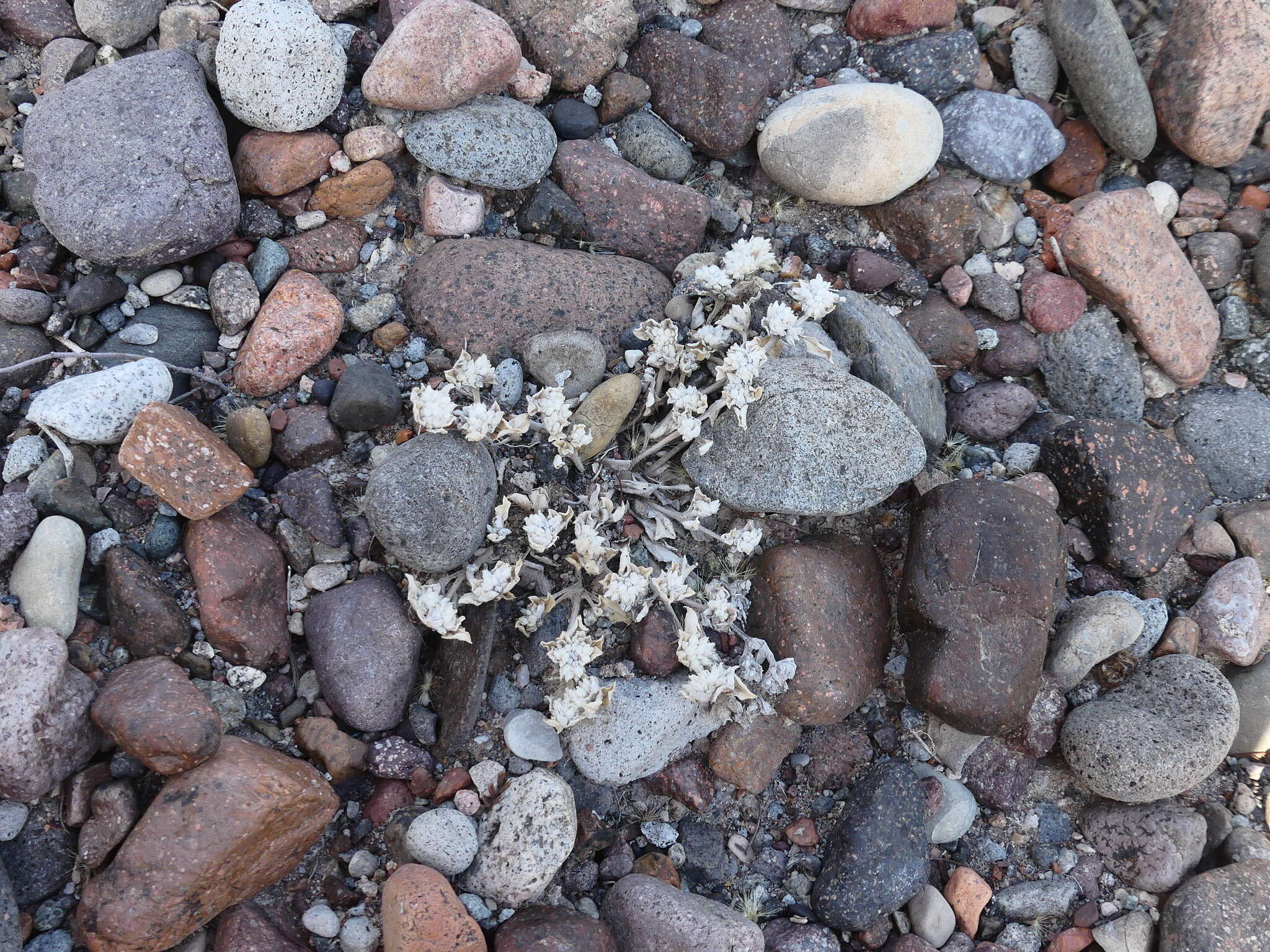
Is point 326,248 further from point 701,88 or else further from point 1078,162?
point 1078,162

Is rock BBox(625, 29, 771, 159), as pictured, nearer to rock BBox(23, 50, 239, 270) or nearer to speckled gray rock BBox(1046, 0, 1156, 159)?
speckled gray rock BBox(1046, 0, 1156, 159)

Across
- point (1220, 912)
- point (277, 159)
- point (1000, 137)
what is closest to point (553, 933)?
point (1220, 912)

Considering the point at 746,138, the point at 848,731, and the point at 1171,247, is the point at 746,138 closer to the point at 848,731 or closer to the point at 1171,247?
the point at 1171,247

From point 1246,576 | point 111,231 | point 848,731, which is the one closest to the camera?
point 111,231

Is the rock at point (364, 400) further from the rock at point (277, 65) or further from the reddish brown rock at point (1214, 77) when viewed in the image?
the reddish brown rock at point (1214, 77)

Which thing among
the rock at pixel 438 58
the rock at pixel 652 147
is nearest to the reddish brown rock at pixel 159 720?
the rock at pixel 438 58

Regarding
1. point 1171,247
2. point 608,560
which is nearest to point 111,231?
point 608,560
